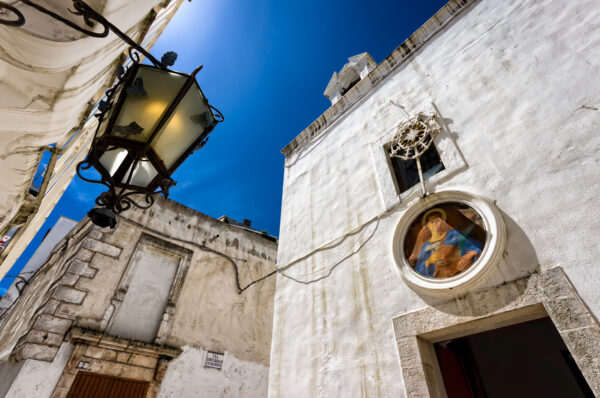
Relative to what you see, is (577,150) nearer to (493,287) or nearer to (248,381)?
(493,287)

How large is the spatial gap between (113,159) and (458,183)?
11.7ft

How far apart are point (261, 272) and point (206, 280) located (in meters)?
2.11

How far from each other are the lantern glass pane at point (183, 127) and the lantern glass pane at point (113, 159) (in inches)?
12.8

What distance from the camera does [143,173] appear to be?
2.45 metres

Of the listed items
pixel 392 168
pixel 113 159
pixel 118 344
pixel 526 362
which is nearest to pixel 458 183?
pixel 392 168

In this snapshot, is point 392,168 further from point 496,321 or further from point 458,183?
point 496,321

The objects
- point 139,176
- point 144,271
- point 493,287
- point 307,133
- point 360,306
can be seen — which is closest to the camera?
point 139,176

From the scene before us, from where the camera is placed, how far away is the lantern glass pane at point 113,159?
7.47 ft

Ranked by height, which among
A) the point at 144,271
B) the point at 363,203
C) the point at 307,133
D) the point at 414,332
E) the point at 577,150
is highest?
the point at 307,133

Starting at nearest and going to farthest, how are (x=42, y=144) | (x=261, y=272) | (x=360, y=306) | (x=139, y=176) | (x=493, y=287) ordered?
(x=42, y=144) < (x=139, y=176) < (x=493, y=287) < (x=360, y=306) < (x=261, y=272)

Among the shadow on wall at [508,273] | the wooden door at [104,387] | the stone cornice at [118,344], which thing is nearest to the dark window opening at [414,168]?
the shadow on wall at [508,273]

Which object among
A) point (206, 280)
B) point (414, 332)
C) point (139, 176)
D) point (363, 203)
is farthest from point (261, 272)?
point (139, 176)

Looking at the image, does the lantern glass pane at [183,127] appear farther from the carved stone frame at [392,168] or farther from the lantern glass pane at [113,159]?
the carved stone frame at [392,168]

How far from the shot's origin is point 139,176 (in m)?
2.44
